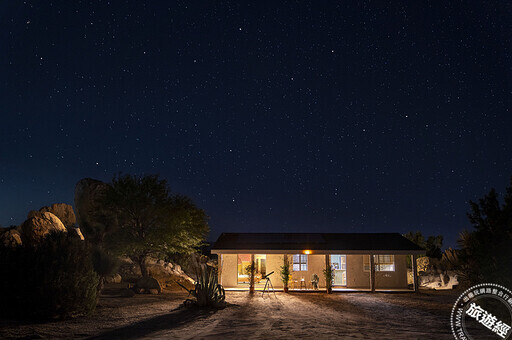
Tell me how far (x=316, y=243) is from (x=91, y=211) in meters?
15.4

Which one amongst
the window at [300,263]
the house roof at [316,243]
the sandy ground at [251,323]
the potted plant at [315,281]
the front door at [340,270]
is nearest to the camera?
the sandy ground at [251,323]

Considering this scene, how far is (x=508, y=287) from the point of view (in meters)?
9.55

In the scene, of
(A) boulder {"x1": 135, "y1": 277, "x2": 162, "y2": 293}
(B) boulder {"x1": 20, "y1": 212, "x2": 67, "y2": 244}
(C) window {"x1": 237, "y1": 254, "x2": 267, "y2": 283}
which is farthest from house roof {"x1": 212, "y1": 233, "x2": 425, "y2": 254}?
(B) boulder {"x1": 20, "y1": 212, "x2": 67, "y2": 244}

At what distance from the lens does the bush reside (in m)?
11.5

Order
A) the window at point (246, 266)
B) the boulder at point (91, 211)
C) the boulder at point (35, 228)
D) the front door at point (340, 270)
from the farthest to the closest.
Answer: the boulder at point (91, 211)
the window at point (246, 266)
the front door at point (340, 270)
the boulder at point (35, 228)

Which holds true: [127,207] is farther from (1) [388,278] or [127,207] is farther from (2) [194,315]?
(1) [388,278]

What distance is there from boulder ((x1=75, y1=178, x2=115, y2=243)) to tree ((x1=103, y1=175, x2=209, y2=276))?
4.52 metres

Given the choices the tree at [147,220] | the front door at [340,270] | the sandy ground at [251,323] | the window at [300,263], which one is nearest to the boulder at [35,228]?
the tree at [147,220]

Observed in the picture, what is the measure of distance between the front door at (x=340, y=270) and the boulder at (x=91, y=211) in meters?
14.4

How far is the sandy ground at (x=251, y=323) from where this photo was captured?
365 inches

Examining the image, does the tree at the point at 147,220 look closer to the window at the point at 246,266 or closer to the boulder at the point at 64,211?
the window at the point at 246,266

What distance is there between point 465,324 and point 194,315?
279 inches

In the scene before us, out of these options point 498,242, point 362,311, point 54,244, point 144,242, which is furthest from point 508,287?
point 144,242

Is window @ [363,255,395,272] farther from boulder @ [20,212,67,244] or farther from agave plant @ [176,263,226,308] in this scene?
boulder @ [20,212,67,244]
